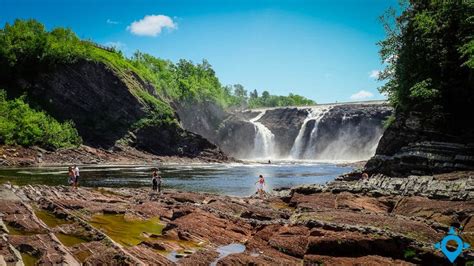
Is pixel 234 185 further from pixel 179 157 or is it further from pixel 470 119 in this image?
pixel 179 157

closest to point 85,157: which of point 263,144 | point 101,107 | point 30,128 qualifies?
point 30,128

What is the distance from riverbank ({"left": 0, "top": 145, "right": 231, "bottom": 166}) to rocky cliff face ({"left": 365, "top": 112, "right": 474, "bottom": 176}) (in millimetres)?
42665

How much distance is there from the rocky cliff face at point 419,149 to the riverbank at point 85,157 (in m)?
42.7

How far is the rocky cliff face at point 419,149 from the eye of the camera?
31.3 meters

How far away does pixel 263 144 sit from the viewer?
359 feet

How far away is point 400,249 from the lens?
1100cm

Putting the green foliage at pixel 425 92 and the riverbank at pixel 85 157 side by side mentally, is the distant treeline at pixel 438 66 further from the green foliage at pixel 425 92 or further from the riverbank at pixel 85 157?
the riverbank at pixel 85 157

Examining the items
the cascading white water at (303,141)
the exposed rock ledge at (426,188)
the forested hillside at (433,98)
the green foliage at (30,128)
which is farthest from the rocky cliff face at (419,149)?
the cascading white water at (303,141)

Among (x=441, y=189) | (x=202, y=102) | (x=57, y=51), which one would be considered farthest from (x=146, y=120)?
(x=441, y=189)

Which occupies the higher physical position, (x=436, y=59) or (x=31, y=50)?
(x=31, y=50)

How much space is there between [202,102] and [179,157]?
44.7 meters

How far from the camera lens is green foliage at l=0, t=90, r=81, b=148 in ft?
200

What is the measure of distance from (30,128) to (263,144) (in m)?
62.9

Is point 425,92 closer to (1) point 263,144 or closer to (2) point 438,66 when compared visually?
(2) point 438,66
